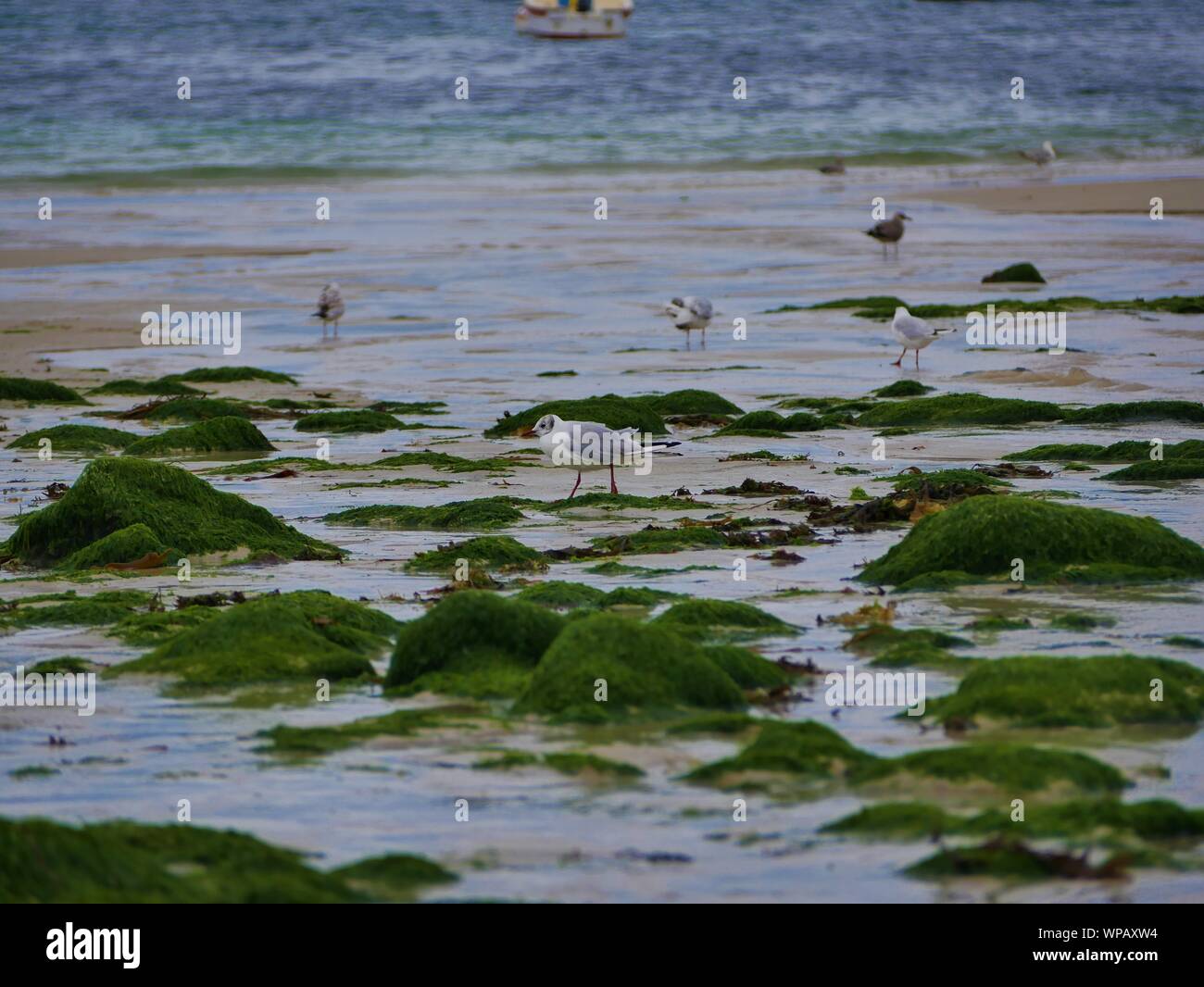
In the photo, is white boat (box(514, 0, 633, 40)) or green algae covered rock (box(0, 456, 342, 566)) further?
white boat (box(514, 0, 633, 40))

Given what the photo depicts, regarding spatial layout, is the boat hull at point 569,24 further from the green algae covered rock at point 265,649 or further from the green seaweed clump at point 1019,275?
the green algae covered rock at point 265,649

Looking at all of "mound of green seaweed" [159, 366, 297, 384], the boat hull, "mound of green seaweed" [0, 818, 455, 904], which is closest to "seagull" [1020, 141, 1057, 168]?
"mound of green seaweed" [159, 366, 297, 384]

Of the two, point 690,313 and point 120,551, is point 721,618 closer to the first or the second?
point 120,551

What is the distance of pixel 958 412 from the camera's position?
43.8 ft

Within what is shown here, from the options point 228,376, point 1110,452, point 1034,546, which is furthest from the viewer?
point 228,376

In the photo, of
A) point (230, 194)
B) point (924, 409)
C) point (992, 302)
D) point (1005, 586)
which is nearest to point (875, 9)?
point (230, 194)

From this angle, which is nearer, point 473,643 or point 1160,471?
point 473,643

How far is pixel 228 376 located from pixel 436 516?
22.4 feet

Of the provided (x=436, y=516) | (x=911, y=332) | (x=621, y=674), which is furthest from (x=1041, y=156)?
(x=621, y=674)

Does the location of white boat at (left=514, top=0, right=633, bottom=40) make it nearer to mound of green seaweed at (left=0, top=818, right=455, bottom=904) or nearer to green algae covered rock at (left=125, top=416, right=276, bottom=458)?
green algae covered rock at (left=125, top=416, right=276, bottom=458)

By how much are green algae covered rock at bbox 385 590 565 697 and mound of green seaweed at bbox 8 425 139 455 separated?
22.8 ft

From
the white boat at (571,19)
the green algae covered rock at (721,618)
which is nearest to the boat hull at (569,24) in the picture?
the white boat at (571,19)

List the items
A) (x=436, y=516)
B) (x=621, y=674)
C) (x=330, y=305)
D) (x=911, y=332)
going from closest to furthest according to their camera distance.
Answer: (x=621, y=674)
(x=436, y=516)
(x=911, y=332)
(x=330, y=305)

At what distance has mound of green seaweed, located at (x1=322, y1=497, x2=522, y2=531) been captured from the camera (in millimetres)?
9938
